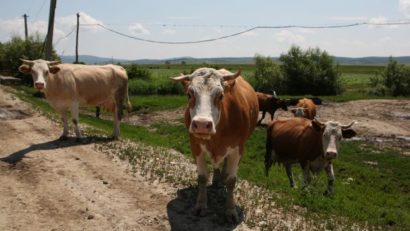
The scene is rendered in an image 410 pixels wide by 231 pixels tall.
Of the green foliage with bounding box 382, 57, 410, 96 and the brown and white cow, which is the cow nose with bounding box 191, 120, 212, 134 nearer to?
the brown and white cow

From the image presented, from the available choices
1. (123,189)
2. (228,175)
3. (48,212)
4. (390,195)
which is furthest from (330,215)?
(390,195)

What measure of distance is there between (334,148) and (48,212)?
270 inches

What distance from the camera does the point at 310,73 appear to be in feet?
149

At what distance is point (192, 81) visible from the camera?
6.31m

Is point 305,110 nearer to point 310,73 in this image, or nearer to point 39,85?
point 39,85

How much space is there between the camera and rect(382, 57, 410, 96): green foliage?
147 feet

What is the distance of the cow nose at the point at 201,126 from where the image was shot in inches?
223

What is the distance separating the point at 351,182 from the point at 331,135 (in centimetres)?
409

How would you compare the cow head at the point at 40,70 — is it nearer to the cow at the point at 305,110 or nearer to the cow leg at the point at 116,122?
the cow leg at the point at 116,122

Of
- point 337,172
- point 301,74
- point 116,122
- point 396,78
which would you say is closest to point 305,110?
point 337,172

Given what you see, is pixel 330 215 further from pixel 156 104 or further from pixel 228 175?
pixel 156 104

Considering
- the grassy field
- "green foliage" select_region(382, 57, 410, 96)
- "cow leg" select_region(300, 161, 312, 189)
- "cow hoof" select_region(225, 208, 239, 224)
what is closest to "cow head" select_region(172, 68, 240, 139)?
"cow hoof" select_region(225, 208, 239, 224)

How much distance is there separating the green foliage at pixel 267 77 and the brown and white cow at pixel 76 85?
31.9 meters

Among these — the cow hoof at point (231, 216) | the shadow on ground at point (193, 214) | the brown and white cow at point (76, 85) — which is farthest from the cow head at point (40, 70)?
the cow hoof at point (231, 216)
